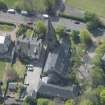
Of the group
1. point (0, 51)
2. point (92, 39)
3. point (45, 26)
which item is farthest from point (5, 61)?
point (92, 39)

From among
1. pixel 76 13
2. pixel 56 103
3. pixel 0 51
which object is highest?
pixel 76 13

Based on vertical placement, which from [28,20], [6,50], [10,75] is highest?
[28,20]

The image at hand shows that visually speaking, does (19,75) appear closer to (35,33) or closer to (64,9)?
(35,33)

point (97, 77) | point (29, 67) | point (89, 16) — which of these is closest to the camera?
point (97, 77)

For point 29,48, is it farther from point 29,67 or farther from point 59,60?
point 59,60

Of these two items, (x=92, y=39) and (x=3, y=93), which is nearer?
(x=3, y=93)

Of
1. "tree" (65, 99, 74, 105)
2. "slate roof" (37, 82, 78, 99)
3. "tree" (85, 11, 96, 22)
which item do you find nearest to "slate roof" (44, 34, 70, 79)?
"slate roof" (37, 82, 78, 99)

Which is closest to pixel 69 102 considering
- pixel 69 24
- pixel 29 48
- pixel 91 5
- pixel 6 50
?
pixel 29 48

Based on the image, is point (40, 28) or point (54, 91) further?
point (40, 28)
